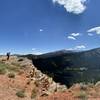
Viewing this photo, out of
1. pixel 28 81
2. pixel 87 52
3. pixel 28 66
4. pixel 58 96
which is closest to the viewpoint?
pixel 58 96

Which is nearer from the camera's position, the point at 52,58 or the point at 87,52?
the point at 52,58

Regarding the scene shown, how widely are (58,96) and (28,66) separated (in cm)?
1811

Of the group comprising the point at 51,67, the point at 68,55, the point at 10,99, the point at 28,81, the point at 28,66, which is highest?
the point at 68,55

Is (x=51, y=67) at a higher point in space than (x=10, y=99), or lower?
higher

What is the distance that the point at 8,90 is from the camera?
23.0 meters

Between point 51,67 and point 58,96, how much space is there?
265 feet

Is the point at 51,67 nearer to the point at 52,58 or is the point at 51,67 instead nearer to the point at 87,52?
the point at 52,58

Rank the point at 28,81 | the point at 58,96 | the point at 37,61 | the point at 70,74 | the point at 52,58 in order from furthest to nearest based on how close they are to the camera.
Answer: the point at 52,58, the point at 37,61, the point at 70,74, the point at 28,81, the point at 58,96

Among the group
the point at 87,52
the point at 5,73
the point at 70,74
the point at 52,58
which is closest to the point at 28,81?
the point at 5,73

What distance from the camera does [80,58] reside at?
130 meters

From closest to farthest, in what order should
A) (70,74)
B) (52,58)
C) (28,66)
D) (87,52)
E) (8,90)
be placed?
(8,90), (28,66), (70,74), (52,58), (87,52)

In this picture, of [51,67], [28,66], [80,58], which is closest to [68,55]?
[80,58]

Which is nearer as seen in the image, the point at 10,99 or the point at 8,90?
the point at 10,99

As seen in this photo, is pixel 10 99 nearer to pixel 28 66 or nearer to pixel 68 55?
pixel 28 66
